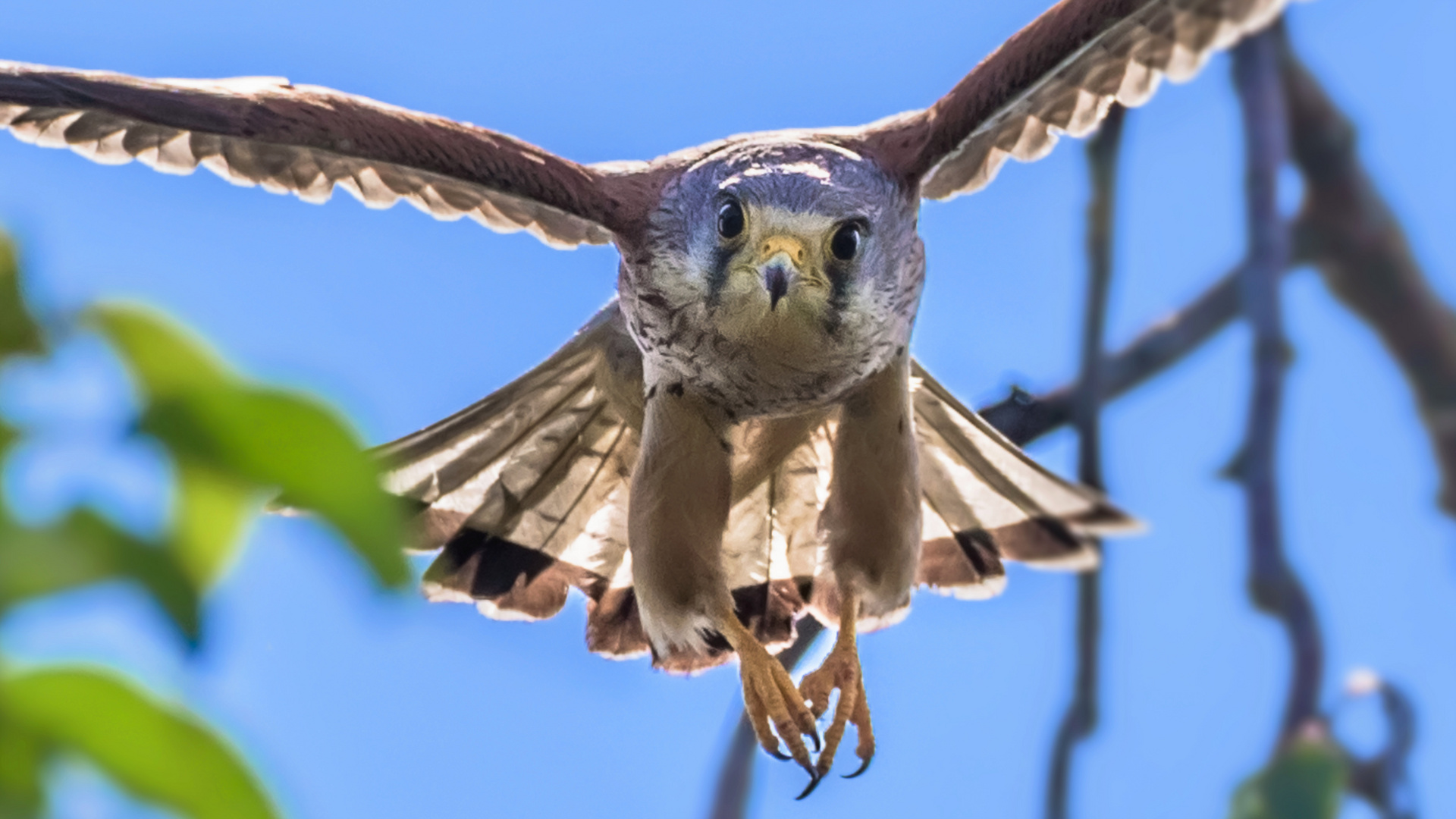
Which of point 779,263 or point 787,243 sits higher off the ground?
point 787,243

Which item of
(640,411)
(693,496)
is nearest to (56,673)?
(693,496)

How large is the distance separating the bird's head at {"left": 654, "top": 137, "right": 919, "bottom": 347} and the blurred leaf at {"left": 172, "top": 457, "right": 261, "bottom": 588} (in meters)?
2.80

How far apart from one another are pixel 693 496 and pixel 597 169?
3.64 feet

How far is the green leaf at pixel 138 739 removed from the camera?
130cm

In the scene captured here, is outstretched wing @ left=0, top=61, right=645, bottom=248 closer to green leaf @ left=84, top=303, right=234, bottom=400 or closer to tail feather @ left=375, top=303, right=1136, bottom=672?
tail feather @ left=375, top=303, right=1136, bottom=672

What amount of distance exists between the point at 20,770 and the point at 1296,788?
3.60 metres

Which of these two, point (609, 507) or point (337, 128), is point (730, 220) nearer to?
point (337, 128)

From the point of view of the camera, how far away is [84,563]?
145 cm

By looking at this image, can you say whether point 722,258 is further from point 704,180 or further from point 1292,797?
point 1292,797

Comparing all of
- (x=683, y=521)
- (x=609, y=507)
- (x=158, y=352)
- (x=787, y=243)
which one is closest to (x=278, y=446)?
(x=158, y=352)

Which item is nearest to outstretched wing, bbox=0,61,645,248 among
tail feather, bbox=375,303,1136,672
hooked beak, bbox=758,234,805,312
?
hooked beak, bbox=758,234,805,312

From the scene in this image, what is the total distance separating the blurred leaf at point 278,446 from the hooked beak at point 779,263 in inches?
112

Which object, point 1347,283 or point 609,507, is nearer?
point 609,507

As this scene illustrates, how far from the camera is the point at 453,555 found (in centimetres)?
577
